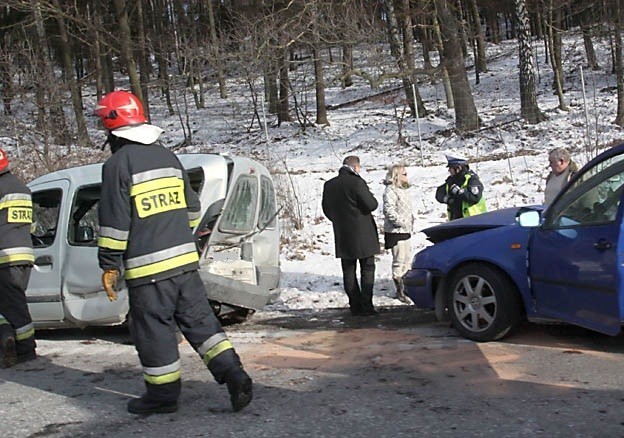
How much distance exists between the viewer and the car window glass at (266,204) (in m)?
7.91

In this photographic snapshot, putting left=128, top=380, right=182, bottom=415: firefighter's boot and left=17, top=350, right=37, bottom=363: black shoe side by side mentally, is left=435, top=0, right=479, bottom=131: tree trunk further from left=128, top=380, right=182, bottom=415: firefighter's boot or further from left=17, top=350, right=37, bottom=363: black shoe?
left=128, top=380, right=182, bottom=415: firefighter's boot

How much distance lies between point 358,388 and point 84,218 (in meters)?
3.89

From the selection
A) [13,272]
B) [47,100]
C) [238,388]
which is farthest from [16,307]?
[47,100]

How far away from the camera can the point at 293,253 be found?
11805mm

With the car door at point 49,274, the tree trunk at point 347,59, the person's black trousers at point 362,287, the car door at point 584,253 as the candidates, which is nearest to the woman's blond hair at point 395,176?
the person's black trousers at point 362,287

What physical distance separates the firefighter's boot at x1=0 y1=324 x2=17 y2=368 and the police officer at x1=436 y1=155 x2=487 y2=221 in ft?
16.5

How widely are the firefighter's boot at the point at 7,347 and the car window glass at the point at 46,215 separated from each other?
143cm

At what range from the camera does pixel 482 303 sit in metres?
6.55

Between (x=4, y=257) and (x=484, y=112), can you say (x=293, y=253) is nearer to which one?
(x=4, y=257)

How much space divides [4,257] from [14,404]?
164 cm

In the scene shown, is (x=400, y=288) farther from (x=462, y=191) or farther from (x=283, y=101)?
(x=283, y=101)

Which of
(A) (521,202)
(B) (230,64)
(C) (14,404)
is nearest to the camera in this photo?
(C) (14,404)

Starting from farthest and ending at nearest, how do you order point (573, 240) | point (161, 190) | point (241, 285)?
point (241, 285) < point (573, 240) < point (161, 190)

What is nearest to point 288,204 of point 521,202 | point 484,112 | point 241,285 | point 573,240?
point 521,202
